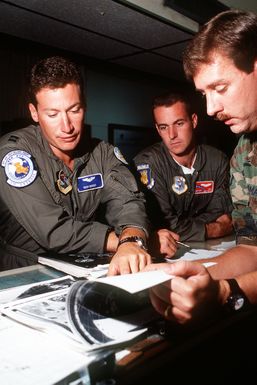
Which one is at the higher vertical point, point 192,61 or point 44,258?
point 192,61

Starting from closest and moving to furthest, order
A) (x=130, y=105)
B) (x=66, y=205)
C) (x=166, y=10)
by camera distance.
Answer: (x=66, y=205), (x=166, y=10), (x=130, y=105)

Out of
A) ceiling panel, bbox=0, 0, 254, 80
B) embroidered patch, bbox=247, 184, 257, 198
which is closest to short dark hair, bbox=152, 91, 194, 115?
ceiling panel, bbox=0, 0, 254, 80

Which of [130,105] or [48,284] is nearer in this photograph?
[48,284]

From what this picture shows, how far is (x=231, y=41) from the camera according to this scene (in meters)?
1.30

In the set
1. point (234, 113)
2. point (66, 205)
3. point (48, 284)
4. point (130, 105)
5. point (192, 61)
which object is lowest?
point (48, 284)

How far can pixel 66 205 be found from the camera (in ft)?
6.07

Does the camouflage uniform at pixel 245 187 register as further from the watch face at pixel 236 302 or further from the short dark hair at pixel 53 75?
the short dark hair at pixel 53 75

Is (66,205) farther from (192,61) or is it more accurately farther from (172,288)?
(172,288)

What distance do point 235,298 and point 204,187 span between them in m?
1.72

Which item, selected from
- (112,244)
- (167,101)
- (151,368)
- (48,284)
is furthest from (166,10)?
(151,368)

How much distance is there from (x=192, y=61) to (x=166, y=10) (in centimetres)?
115

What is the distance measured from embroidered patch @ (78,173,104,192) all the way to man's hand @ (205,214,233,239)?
0.61 metres

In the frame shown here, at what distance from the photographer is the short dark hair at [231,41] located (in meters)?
1.30

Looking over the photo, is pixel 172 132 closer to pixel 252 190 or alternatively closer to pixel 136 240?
pixel 252 190
